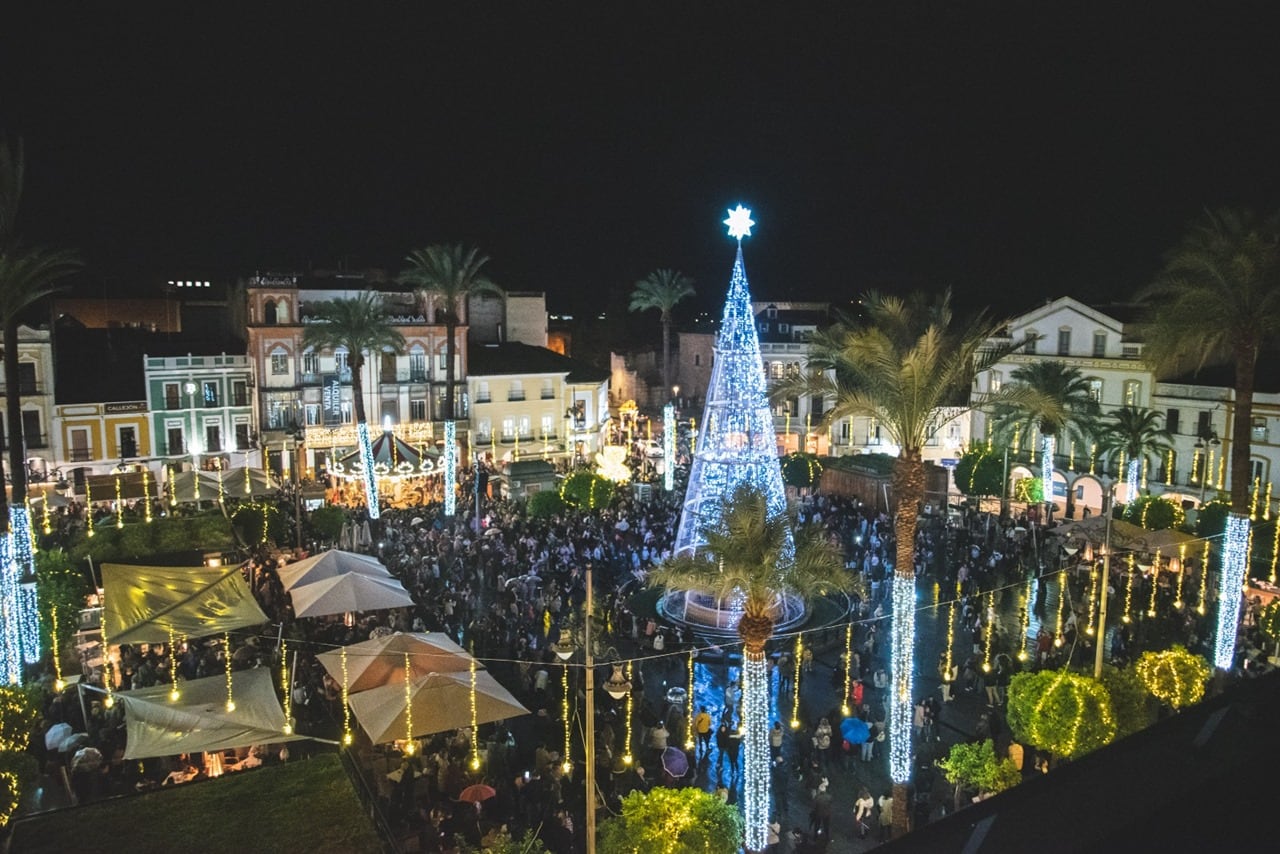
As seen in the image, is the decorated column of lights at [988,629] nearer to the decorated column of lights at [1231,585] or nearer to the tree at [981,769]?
the decorated column of lights at [1231,585]

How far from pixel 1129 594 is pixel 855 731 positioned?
470 inches

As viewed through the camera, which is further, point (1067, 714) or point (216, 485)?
point (216, 485)

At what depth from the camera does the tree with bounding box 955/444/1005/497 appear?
34.7 m

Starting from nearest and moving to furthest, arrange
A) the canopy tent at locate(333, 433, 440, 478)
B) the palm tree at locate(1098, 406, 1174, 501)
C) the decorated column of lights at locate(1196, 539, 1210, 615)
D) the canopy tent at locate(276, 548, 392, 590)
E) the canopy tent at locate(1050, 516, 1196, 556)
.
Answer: the canopy tent at locate(276, 548, 392, 590), the decorated column of lights at locate(1196, 539, 1210, 615), the canopy tent at locate(1050, 516, 1196, 556), the palm tree at locate(1098, 406, 1174, 501), the canopy tent at locate(333, 433, 440, 478)

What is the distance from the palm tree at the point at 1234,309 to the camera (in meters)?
17.3

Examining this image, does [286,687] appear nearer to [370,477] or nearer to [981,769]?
[981,769]

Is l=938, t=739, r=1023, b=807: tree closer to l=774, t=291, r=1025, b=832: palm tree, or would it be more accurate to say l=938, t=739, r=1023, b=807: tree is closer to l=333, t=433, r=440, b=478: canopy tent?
Result: l=774, t=291, r=1025, b=832: palm tree

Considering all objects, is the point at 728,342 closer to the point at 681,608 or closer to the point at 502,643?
the point at 681,608

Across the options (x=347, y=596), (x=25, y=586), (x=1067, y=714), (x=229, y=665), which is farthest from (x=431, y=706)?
(x=25, y=586)

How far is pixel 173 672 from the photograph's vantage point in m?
15.9

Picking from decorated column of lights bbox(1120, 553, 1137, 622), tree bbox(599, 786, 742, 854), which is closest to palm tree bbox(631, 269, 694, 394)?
decorated column of lights bbox(1120, 553, 1137, 622)

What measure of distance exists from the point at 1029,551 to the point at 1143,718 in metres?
14.7

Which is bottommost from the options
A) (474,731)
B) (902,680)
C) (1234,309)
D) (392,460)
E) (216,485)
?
(474,731)

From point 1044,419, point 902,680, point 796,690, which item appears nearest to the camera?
point 902,680
